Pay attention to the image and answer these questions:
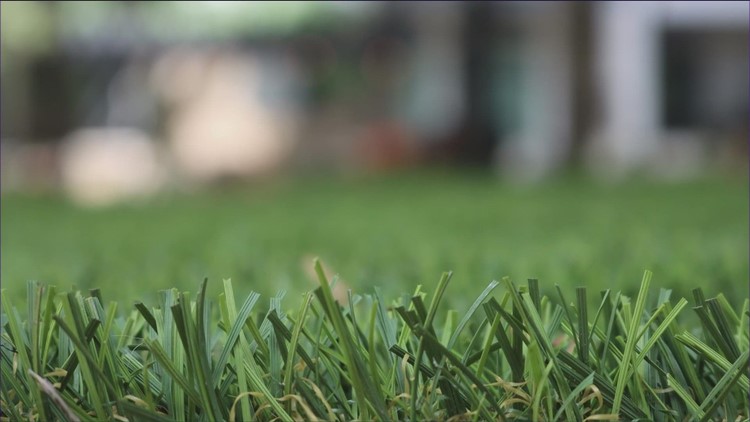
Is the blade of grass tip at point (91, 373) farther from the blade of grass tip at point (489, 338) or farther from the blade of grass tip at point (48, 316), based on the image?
the blade of grass tip at point (489, 338)

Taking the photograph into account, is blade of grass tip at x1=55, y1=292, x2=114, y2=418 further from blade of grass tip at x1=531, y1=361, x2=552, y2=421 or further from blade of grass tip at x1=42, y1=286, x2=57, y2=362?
blade of grass tip at x1=531, y1=361, x2=552, y2=421

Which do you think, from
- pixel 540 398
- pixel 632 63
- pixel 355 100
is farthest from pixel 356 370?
pixel 355 100

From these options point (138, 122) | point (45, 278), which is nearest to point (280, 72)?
point (138, 122)

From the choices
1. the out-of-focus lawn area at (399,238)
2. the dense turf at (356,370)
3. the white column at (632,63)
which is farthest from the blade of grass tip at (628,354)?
the white column at (632,63)

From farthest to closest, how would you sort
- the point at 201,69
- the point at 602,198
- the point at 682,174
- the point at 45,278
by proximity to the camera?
the point at 201,69 < the point at 682,174 < the point at 602,198 < the point at 45,278

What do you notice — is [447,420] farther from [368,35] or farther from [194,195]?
[368,35]

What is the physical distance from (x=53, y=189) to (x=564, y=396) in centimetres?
1015

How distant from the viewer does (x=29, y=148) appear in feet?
48.9

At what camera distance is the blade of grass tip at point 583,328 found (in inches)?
42.6

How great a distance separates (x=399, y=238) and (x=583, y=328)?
139 inches

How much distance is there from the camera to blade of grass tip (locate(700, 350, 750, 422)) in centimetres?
104

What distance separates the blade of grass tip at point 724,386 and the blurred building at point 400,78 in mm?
10923

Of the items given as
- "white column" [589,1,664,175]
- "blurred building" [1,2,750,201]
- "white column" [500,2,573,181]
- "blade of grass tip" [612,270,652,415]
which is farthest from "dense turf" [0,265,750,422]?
"white column" [500,2,573,181]

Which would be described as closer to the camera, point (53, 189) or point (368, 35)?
point (53, 189)
